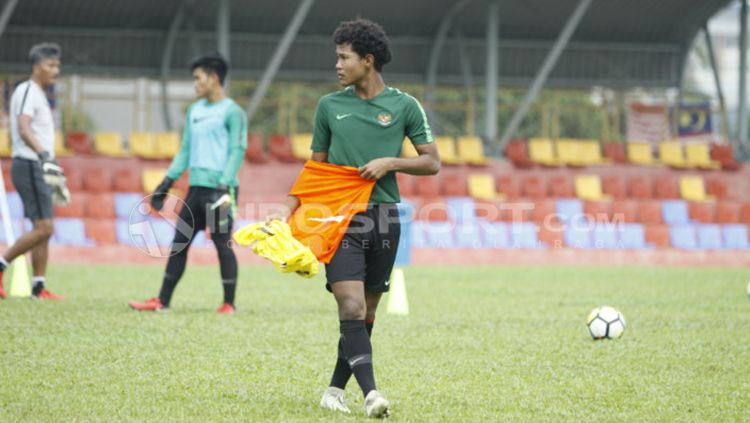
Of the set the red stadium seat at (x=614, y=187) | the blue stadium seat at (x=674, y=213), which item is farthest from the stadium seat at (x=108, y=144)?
the blue stadium seat at (x=674, y=213)

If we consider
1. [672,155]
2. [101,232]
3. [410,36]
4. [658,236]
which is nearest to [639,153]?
[672,155]

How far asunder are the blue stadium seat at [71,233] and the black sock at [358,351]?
16656 mm

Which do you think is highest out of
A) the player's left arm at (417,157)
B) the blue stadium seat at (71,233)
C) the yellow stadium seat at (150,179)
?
the yellow stadium seat at (150,179)

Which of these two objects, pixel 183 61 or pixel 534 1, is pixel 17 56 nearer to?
pixel 183 61

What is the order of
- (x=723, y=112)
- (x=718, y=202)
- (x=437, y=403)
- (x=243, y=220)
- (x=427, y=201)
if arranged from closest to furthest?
1. (x=437, y=403)
2. (x=243, y=220)
3. (x=427, y=201)
4. (x=718, y=202)
5. (x=723, y=112)

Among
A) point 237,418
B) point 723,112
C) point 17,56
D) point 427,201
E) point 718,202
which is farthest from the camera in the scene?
point 723,112

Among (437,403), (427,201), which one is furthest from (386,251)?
(427,201)

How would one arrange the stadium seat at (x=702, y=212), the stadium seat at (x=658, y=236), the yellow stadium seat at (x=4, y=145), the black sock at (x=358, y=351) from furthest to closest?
the stadium seat at (x=702, y=212), the yellow stadium seat at (x=4, y=145), the stadium seat at (x=658, y=236), the black sock at (x=358, y=351)

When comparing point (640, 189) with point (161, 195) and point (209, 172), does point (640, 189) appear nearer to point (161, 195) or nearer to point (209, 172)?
point (209, 172)

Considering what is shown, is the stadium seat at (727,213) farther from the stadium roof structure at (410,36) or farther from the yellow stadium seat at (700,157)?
the stadium roof structure at (410,36)

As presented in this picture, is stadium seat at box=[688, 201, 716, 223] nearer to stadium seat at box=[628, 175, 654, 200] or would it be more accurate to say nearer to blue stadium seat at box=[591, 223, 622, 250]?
stadium seat at box=[628, 175, 654, 200]

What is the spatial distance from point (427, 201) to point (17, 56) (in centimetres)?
1346

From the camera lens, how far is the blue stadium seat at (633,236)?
82.8 ft

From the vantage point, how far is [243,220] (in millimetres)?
23531
